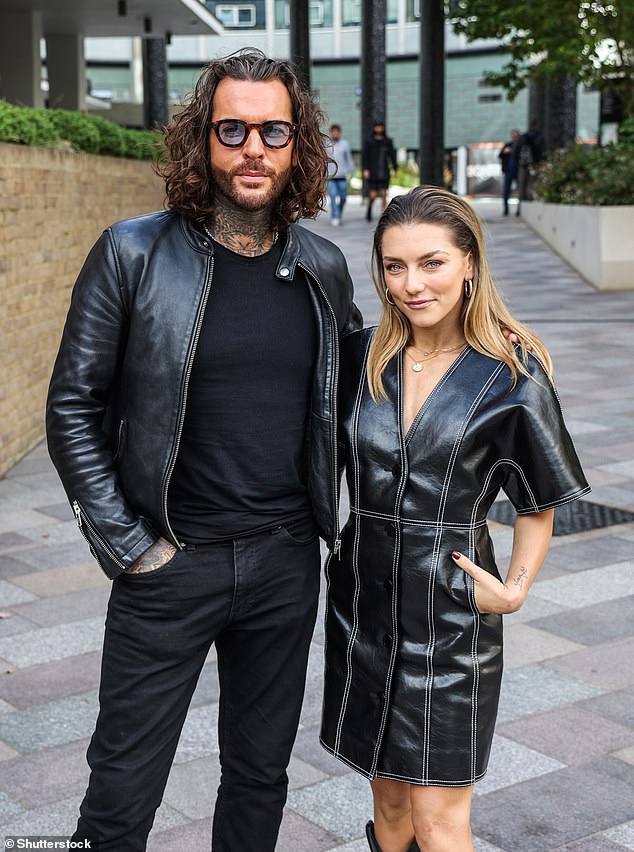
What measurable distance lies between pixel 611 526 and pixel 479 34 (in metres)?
17.7

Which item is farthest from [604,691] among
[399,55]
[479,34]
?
[399,55]

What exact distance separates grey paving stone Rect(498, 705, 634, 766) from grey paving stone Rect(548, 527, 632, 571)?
1.65m

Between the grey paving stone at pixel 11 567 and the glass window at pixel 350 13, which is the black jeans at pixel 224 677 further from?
the glass window at pixel 350 13

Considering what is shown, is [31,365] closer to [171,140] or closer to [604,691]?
[604,691]

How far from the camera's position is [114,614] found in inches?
104

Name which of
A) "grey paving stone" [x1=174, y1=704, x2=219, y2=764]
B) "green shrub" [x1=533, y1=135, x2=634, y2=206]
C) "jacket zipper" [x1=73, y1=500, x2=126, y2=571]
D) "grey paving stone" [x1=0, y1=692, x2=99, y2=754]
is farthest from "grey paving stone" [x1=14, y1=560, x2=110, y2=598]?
"green shrub" [x1=533, y1=135, x2=634, y2=206]

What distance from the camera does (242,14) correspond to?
5747 cm

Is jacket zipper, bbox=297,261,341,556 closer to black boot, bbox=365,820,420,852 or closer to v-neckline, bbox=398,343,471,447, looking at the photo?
v-neckline, bbox=398,343,471,447

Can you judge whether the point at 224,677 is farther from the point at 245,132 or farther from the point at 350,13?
the point at 350,13

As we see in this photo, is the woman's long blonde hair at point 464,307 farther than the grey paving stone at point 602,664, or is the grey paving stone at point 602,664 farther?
the grey paving stone at point 602,664

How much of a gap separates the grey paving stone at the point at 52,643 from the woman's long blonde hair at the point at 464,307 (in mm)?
2471

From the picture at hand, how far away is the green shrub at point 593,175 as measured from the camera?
16688mm

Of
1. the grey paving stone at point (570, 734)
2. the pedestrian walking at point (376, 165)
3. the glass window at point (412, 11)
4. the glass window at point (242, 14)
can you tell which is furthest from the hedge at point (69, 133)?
the glass window at point (242, 14)

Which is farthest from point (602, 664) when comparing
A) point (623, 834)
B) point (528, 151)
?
point (528, 151)
